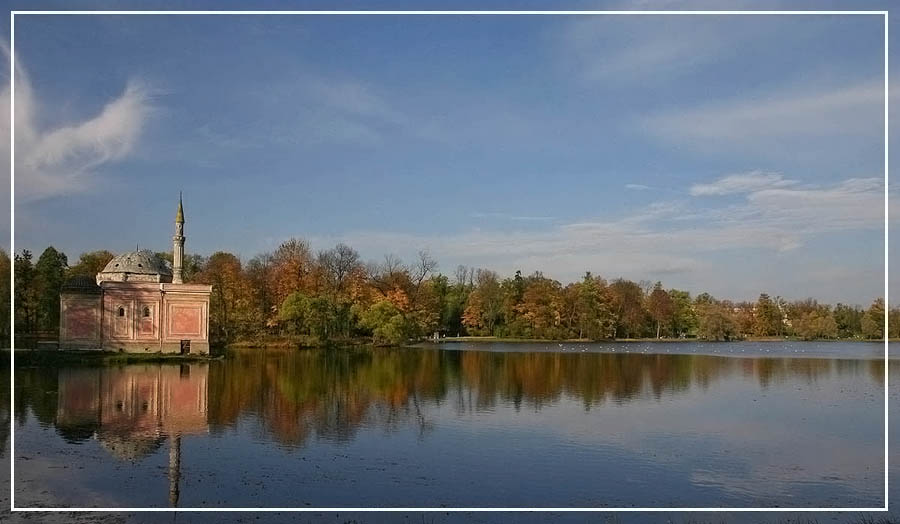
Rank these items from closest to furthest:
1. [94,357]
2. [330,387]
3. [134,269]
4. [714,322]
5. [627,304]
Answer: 1. [330,387]
2. [94,357]
3. [134,269]
4. [627,304]
5. [714,322]

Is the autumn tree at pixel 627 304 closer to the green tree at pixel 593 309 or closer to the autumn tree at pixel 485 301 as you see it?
the green tree at pixel 593 309

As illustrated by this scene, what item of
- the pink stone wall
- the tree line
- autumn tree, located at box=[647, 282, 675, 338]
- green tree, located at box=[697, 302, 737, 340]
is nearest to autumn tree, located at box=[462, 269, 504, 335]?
the tree line

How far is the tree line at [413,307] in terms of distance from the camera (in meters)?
43.0

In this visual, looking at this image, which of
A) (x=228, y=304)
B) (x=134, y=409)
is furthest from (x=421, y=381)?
(x=228, y=304)

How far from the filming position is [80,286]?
3612 centimetres

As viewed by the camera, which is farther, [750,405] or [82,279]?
[82,279]

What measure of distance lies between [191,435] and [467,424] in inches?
214

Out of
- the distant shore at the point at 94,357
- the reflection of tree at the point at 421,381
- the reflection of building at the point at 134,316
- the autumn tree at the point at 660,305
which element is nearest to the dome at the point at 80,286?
the reflection of building at the point at 134,316

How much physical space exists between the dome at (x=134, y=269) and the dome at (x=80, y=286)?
1.63 metres

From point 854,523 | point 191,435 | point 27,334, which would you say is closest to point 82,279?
point 27,334

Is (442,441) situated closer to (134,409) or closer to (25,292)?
(134,409)

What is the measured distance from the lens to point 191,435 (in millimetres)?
14773

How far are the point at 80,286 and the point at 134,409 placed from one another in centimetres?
2020

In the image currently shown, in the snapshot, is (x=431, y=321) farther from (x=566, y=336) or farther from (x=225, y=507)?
(x=225, y=507)
